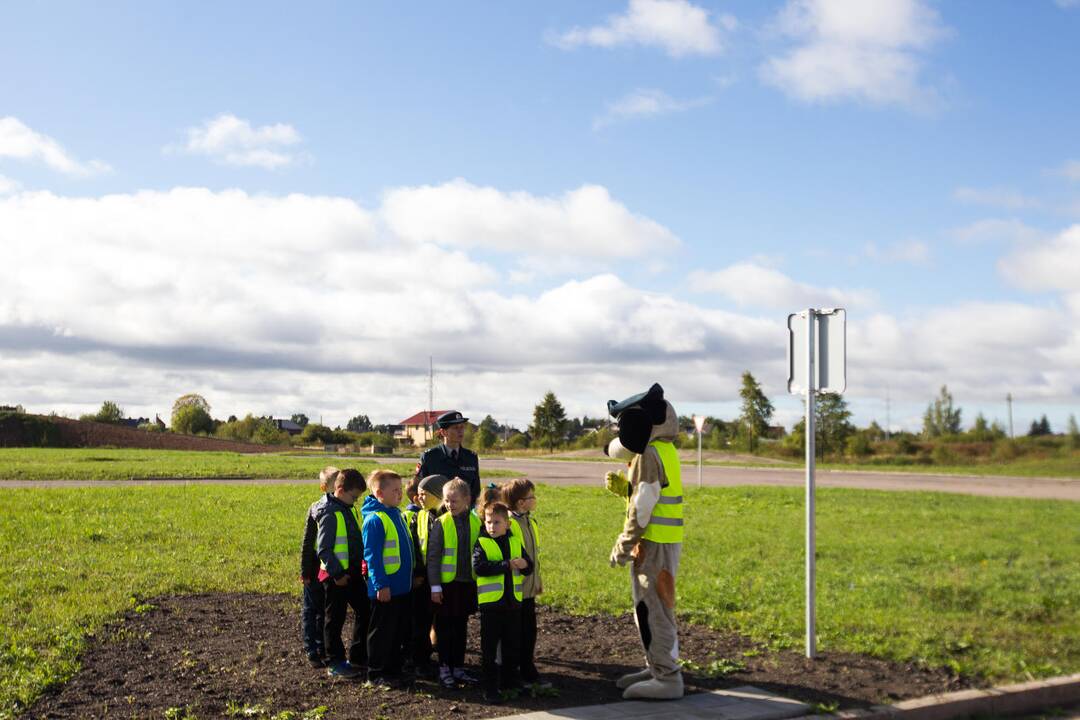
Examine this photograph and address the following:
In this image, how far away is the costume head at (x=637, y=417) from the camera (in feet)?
20.4

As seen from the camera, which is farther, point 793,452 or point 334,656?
point 793,452

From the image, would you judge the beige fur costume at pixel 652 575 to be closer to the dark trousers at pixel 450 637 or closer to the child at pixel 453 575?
the child at pixel 453 575

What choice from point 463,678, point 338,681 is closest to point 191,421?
point 338,681

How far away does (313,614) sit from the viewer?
7.03 metres

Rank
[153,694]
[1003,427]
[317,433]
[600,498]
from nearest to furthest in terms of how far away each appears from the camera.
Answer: [153,694] < [600,498] < [1003,427] < [317,433]

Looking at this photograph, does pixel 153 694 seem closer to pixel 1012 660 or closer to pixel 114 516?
pixel 1012 660

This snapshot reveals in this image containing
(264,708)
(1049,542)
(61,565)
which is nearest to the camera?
(264,708)

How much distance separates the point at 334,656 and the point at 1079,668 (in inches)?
223

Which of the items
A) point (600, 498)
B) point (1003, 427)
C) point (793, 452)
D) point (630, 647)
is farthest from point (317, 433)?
point (630, 647)

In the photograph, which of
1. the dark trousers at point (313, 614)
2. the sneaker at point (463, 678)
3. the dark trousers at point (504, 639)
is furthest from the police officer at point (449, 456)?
the sneaker at point (463, 678)

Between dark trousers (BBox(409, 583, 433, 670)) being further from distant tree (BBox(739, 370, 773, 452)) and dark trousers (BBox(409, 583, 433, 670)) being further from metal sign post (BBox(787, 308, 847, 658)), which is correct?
distant tree (BBox(739, 370, 773, 452))

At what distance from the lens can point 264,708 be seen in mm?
5766

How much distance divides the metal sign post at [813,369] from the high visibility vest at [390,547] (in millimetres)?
3130

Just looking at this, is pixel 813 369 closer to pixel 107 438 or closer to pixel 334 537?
pixel 334 537
